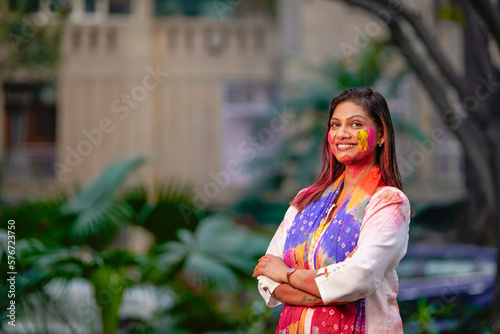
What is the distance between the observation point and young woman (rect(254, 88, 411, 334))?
5.94ft

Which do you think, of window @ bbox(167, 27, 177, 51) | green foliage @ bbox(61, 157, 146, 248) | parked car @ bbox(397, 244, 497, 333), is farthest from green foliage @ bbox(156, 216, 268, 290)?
window @ bbox(167, 27, 177, 51)

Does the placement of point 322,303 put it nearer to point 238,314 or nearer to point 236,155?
point 238,314

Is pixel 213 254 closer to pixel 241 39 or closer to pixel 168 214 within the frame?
pixel 168 214

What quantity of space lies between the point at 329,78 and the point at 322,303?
10.6 meters

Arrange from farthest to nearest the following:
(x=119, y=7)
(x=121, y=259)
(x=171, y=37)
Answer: (x=119, y=7), (x=171, y=37), (x=121, y=259)

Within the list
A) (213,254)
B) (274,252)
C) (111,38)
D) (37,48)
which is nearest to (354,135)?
(274,252)

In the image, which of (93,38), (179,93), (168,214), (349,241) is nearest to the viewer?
(349,241)

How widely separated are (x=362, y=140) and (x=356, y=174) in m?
0.13

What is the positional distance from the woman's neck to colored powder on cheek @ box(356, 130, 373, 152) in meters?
0.08

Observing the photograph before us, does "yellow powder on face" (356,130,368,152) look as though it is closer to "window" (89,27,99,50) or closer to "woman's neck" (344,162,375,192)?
"woman's neck" (344,162,375,192)

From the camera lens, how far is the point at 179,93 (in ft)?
46.7

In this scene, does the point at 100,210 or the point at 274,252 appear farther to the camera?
the point at 100,210

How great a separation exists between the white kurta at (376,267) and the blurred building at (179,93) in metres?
11.7

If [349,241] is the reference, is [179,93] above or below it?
above
